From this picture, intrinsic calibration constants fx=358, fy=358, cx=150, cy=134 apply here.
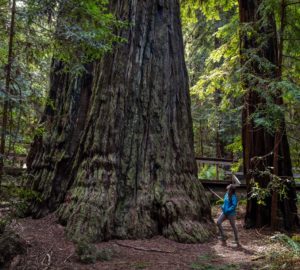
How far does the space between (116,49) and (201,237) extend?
450 centimetres

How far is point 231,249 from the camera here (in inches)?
270

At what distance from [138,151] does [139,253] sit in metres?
2.34

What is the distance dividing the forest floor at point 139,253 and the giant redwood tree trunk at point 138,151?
315 mm

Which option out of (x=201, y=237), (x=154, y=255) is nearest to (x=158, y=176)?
(x=201, y=237)

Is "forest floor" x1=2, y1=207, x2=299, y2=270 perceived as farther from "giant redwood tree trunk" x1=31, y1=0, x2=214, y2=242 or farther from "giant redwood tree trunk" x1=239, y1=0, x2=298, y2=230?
"giant redwood tree trunk" x1=239, y1=0, x2=298, y2=230

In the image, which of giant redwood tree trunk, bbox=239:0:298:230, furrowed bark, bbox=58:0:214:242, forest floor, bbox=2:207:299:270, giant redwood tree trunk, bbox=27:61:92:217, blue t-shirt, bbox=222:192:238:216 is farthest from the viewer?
giant redwood tree trunk, bbox=239:0:298:230

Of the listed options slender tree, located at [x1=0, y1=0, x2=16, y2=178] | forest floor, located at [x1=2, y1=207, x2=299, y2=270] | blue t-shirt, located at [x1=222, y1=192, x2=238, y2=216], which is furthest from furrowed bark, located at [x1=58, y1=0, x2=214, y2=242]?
slender tree, located at [x1=0, y1=0, x2=16, y2=178]

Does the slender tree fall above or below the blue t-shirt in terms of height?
above

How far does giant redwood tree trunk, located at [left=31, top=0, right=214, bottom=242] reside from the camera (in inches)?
277

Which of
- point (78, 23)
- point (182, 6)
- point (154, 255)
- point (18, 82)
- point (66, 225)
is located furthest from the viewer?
point (182, 6)

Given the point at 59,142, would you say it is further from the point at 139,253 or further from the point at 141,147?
the point at 139,253

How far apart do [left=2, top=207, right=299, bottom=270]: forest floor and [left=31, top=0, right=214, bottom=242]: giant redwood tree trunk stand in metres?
0.32

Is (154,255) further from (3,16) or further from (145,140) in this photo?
(3,16)

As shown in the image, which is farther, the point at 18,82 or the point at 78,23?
the point at 78,23
